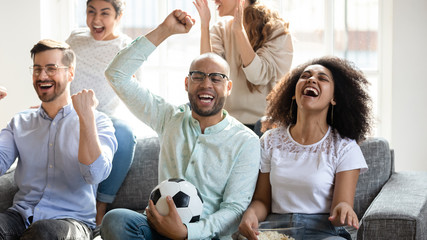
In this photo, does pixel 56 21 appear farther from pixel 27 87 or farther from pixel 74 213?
pixel 74 213

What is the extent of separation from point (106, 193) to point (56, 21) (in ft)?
7.06

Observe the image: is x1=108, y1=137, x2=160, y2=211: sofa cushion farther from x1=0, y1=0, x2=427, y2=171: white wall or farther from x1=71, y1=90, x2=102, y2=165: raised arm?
x1=0, y1=0, x2=427, y2=171: white wall

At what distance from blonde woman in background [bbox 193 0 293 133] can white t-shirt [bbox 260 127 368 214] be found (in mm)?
755

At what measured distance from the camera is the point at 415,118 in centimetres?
439

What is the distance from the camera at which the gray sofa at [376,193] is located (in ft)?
7.70

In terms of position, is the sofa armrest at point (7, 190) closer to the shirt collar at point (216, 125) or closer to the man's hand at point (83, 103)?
the man's hand at point (83, 103)

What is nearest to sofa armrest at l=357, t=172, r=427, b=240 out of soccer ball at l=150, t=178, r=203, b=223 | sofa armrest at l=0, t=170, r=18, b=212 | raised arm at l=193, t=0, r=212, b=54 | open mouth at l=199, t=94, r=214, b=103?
soccer ball at l=150, t=178, r=203, b=223

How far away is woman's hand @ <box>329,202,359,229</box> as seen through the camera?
2309mm

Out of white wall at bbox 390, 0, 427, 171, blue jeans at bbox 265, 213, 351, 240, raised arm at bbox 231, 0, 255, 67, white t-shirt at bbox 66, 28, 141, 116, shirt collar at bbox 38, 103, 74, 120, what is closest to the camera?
blue jeans at bbox 265, 213, 351, 240

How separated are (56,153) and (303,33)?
2510mm

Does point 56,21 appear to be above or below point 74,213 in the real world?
above

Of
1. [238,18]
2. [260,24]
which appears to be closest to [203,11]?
[238,18]

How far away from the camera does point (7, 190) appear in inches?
116

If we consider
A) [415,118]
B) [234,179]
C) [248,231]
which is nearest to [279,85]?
[234,179]
